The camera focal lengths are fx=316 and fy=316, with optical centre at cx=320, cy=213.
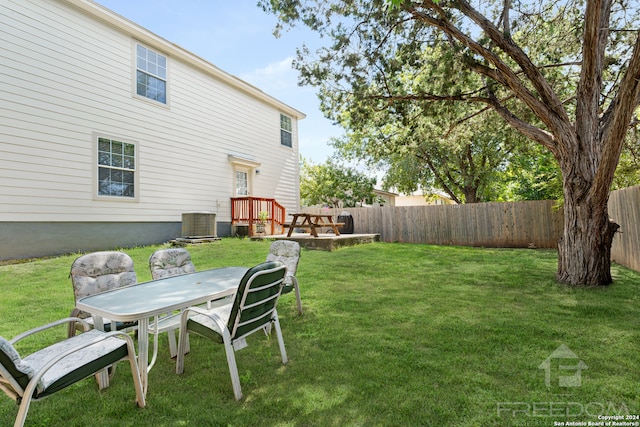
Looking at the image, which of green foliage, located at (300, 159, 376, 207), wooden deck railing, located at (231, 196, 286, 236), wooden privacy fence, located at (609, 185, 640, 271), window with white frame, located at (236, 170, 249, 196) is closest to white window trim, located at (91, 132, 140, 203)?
wooden deck railing, located at (231, 196, 286, 236)

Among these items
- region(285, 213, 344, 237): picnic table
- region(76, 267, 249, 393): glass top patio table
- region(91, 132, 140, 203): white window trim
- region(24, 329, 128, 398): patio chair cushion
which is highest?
region(91, 132, 140, 203): white window trim

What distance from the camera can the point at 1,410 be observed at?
6.95 feet

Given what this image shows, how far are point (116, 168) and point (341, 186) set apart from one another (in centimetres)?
1519

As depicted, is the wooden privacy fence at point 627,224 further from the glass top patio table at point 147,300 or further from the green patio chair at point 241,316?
the glass top patio table at point 147,300

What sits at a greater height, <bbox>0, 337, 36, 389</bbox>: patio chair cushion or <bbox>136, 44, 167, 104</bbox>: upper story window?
<bbox>136, 44, 167, 104</bbox>: upper story window

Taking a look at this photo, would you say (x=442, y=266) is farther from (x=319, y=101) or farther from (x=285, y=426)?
(x=285, y=426)

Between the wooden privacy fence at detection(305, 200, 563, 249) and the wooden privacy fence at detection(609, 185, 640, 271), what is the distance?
2.62m

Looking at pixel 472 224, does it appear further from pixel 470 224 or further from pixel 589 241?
pixel 589 241

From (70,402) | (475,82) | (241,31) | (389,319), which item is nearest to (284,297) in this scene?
(389,319)

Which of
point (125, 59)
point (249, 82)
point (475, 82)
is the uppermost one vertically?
point (249, 82)

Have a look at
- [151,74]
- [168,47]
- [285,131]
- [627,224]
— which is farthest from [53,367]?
[285,131]

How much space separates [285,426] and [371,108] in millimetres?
6050

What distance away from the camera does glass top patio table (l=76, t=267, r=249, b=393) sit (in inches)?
84.7

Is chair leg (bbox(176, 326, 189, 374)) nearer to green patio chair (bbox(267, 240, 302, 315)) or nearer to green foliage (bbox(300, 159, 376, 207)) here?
green patio chair (bbox(267, 240, 302, 315))
